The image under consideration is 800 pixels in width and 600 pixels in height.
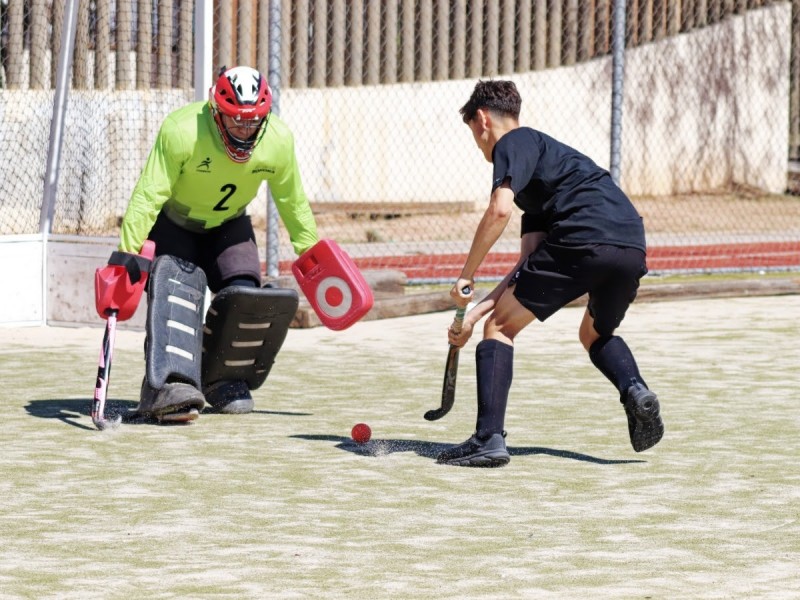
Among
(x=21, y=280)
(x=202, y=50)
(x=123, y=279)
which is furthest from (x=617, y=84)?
(x=123, y=279)

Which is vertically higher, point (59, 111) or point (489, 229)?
point (59, 111)

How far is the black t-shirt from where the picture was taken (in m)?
6.83

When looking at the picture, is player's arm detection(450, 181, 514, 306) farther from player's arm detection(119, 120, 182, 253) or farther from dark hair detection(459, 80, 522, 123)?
player's arm detection(119, 120, 182, 253)

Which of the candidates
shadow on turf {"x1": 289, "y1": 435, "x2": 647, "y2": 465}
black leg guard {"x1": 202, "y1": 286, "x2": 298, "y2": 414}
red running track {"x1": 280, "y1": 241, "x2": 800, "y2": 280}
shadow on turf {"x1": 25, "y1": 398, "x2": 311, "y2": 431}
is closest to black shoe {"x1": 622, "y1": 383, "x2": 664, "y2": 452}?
shadow on turf {"x1": 289, "y1": 435, "x2": 647, "y2": 465}

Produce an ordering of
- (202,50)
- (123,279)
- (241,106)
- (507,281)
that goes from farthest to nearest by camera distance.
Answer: (202,50), (123,279), (241,106), (507,281)

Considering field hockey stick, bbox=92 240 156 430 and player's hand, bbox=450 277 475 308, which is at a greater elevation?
player's hand, bbox=450 277 475 308

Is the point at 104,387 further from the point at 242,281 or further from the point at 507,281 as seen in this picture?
the point at 507,281

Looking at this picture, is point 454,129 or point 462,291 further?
point 454,129

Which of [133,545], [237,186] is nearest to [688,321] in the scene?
[237,186]

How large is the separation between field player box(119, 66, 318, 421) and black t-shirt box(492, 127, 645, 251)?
150 centimetres

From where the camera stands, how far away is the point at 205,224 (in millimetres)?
8219

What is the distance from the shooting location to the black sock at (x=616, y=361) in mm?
7031

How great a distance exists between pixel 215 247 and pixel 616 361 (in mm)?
2239

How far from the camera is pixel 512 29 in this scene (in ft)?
58.9
